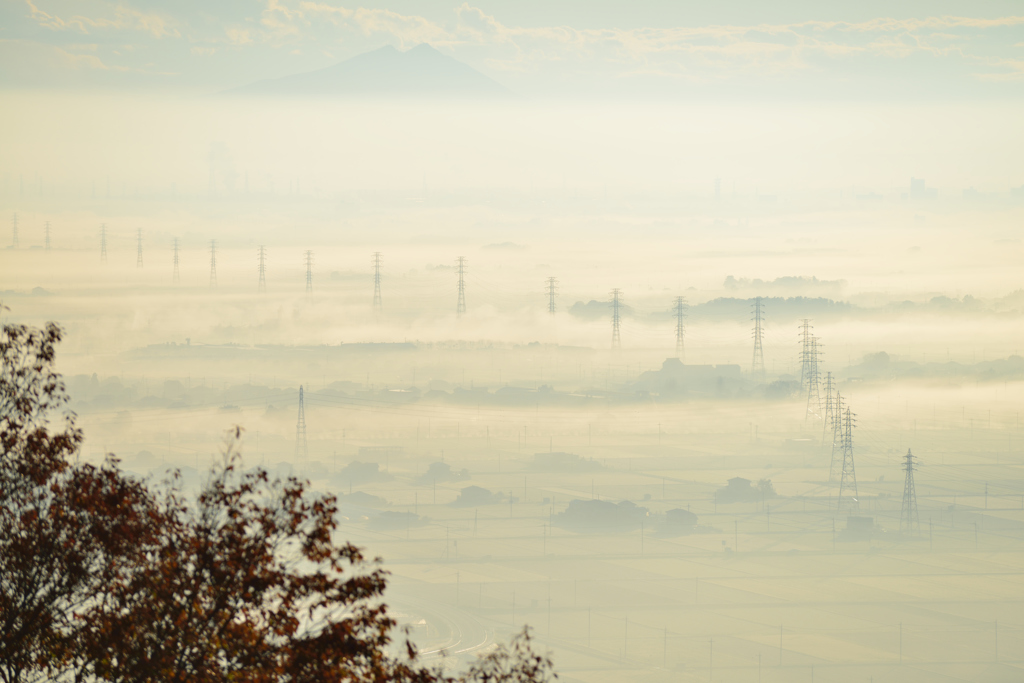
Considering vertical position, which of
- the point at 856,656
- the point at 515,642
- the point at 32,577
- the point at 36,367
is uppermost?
the point at 36,367

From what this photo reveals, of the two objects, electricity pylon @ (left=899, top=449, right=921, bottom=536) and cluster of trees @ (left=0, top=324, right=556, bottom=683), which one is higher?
cluster of trees @ (left=0, top=324, right=556, bottom=683)

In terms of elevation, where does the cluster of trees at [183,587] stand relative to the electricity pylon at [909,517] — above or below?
above

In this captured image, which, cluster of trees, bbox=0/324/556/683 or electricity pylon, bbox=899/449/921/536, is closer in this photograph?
cluster of trees, bbox=0/324/556/683

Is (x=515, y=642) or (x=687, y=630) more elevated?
(x=515, y=642)

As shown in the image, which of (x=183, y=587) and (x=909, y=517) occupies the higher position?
(x=183, y=587)

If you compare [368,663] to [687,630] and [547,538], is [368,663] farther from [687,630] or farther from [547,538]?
[547,538]

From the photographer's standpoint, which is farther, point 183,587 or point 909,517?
point 909,517

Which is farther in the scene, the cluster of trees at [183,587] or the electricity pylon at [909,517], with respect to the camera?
the electricity pylon at [909,517]

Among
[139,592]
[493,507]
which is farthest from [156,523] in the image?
[493,507]
